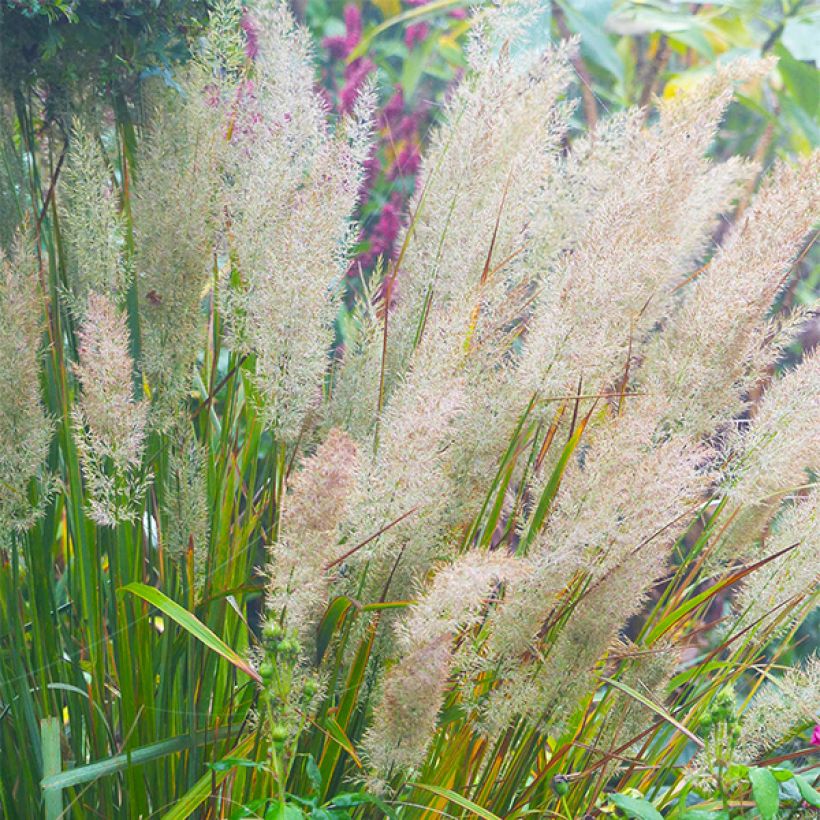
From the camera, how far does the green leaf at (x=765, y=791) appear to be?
0.84 meters

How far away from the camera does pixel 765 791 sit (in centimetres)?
85

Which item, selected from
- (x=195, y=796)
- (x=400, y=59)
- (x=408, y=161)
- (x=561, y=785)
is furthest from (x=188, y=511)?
(x=400, y=59)

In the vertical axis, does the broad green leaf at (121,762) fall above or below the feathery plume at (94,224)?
below

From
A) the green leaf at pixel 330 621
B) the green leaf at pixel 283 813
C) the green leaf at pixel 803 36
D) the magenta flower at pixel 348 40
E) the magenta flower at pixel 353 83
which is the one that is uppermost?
the magenta flower at pixel 348 40

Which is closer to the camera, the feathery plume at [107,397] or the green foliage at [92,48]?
the feathery plume at [107,397]

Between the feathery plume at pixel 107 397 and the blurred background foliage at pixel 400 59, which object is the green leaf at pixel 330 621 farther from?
the blurred background foliage at pixel 400 59

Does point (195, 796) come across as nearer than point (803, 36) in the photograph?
Yes

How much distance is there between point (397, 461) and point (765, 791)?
1.44 feet

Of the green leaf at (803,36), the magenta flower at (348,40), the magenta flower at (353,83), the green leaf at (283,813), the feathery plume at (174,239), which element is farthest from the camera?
the magenta flower at (348,40)

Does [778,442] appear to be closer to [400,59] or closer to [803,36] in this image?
[803,36]

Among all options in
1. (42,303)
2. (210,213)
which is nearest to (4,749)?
(42,303)

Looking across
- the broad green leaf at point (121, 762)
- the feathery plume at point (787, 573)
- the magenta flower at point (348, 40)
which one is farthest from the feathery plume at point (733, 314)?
the magenta flower at point (348, 40)

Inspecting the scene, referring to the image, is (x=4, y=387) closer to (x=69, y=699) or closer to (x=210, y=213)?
(x=210, y=213)

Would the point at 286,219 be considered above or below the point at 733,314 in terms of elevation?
above
